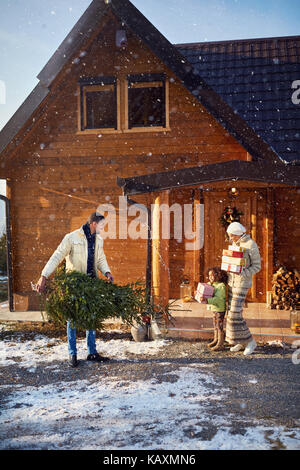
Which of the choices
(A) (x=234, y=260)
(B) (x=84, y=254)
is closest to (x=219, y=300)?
(A) (x=234, y=260)

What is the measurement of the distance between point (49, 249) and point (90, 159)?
7.90 ft

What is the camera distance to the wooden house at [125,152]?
29.3 ft

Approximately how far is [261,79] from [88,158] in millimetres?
5022

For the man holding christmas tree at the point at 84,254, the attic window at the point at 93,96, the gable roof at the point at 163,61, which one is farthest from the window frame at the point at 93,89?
the man holding christmas tree at the point at 84,254

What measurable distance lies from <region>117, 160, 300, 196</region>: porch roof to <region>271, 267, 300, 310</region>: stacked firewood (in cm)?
289

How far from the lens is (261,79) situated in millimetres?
10430

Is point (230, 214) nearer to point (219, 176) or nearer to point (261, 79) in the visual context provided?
point (219, 176)

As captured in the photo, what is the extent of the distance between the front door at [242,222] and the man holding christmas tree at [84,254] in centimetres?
434

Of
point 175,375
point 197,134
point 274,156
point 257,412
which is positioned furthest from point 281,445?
point 197,134

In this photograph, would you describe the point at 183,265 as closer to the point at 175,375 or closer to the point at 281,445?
the point at 175,375

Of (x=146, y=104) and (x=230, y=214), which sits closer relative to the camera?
(x=230, y=214)

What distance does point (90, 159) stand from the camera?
9484 mm

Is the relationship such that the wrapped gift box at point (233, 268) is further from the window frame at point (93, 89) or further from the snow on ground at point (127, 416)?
the window frame at point (93, 89)
